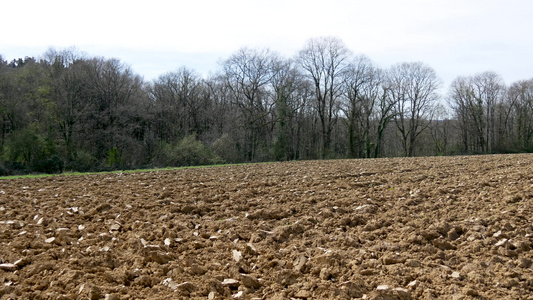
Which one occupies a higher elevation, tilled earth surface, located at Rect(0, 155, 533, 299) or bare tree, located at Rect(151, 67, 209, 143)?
bare tree, located at Rect(151, 67, 209, 143)

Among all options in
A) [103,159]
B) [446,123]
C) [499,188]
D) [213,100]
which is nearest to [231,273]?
[499,188]

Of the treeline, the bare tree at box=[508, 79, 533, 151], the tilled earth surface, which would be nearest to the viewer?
the tilled earth surface

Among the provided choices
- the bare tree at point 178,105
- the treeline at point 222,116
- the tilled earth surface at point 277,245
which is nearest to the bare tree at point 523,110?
the treeline at point 222,116

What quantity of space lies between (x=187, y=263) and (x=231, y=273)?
653 mm

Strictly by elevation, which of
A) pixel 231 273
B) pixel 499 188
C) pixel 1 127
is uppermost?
pixel 1 127

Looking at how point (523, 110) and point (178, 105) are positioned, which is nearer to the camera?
point (178, 105)

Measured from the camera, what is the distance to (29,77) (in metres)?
36.2

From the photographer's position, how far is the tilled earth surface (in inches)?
160

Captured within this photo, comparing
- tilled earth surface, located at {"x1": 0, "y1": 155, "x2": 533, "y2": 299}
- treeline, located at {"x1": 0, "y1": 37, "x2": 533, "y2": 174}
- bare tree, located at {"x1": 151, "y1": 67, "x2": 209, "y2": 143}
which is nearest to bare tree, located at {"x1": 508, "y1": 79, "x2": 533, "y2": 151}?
treeline, located at {"x1": 0, "y1": 37, "x2": 533, "y2": 174}

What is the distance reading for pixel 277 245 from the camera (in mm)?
5422

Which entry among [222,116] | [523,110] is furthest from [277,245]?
[523,110]

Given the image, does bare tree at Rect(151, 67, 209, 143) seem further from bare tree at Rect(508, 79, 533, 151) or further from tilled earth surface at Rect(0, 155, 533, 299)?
bare tree at Rect(508, 79, 533, 151)

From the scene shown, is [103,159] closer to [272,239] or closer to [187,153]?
[187,153]

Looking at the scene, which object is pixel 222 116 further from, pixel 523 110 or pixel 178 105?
pixel 523 110
